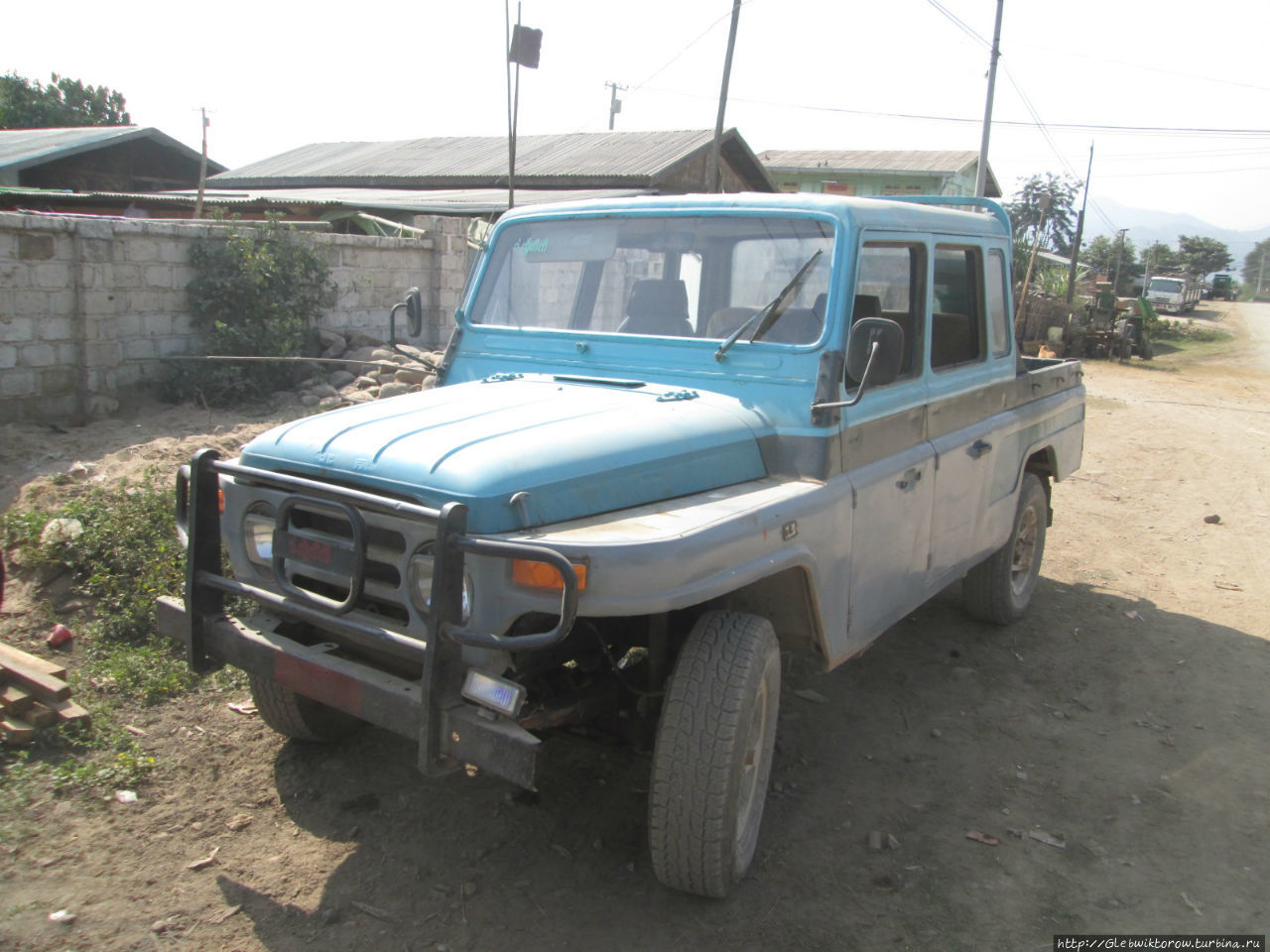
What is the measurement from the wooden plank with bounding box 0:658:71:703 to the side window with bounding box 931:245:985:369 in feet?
11.6

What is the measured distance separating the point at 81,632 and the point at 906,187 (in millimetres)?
33882

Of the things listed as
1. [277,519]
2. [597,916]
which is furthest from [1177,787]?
[277,519]

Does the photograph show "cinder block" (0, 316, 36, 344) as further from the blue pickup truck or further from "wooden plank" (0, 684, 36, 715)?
the blue pickup truck

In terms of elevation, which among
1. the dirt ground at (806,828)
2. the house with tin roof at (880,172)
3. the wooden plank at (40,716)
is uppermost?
the house with tin roof at (880,172)

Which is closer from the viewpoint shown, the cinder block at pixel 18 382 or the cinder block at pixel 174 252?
the cinder block at pixel 18 382

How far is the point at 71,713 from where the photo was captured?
359cm

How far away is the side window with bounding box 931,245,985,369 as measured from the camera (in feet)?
13.4

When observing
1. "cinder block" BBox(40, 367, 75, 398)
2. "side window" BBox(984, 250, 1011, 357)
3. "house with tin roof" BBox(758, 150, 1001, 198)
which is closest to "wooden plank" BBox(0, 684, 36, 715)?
"side window" BBox(984, 250, 1011, 357)

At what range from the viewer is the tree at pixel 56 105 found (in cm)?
3791

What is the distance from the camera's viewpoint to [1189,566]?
21.7 feet

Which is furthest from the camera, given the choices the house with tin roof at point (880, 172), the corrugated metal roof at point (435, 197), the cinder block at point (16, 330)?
the house with tin roof at point (880, 172)

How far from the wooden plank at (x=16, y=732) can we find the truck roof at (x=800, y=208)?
2.62 m

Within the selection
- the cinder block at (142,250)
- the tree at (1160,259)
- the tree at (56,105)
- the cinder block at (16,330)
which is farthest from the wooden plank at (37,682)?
the tree at (1160,259)

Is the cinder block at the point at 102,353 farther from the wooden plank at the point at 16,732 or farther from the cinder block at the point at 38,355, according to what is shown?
the wooden plank at the point at 16,732
